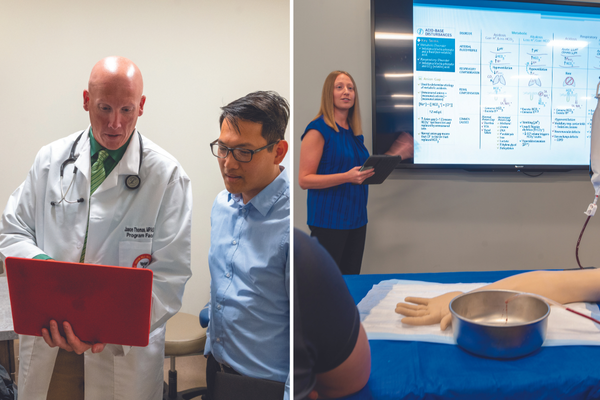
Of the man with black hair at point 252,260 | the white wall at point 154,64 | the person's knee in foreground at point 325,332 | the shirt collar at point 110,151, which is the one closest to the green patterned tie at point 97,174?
the shirt collar at point 110,151

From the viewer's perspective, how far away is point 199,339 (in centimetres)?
145

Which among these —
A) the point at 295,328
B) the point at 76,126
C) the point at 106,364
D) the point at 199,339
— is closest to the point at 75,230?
the point at 106,364

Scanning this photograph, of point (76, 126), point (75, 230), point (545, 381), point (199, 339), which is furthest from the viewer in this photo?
point (76, 126)

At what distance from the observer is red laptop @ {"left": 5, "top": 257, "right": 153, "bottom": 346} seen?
732mm

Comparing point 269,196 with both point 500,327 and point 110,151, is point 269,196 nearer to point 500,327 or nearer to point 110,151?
point 110,151

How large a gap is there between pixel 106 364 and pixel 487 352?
121 cm

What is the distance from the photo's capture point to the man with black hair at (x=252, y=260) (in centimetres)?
83

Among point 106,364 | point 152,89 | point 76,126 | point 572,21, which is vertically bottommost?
point 106,364

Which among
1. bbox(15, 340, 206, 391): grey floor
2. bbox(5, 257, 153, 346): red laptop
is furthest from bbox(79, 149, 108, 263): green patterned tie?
bbox(15, 340, 206, 391): grey floor

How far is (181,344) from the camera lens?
141cm

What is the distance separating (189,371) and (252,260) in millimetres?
1246

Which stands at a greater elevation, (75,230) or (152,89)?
(152,89)

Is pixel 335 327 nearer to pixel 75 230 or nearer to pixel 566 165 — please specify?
pixel 566 165

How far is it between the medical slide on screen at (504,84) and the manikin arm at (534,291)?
0.04 metres
